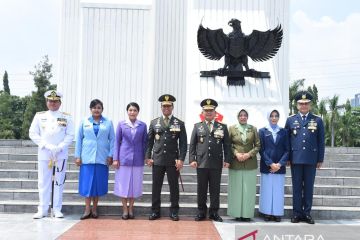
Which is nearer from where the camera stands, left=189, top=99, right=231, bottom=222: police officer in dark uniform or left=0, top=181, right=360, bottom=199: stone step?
left=189, top=99, right=231, bottom=222: police officer in dark uniform

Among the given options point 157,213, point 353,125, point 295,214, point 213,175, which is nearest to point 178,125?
point 213,175

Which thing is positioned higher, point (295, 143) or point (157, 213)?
point (295, 143)

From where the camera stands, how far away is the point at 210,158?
5.07 meters

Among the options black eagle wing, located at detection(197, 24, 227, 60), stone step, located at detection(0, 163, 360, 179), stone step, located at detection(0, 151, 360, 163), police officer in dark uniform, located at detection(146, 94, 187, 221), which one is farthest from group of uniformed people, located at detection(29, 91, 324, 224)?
A: black eagle wing, located at detection(197, 24, 227, 60)

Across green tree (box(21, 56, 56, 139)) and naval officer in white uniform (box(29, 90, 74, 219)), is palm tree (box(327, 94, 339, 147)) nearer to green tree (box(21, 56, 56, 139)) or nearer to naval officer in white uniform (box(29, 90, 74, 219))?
green tree (box(21, 56, 56, 139))

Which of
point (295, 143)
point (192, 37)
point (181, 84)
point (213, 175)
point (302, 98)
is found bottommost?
point (213, 175)

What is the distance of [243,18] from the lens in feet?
30.9

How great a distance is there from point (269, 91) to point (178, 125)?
12.7 feet

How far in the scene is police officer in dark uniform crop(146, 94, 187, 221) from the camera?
16.8ft

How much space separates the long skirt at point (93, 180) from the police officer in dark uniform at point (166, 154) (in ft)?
1.99

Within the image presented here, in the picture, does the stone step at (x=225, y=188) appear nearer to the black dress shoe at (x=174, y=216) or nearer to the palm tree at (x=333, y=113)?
the black dress shoe at (x=174, y=216)

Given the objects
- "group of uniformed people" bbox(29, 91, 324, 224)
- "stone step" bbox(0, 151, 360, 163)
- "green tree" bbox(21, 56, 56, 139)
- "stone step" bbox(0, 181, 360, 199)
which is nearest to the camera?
"group of uniformed people" bbox(29, 91, 324, 224)

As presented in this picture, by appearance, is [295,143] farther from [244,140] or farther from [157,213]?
[157,213]

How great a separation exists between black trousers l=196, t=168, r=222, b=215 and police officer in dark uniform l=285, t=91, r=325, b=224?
98cm
